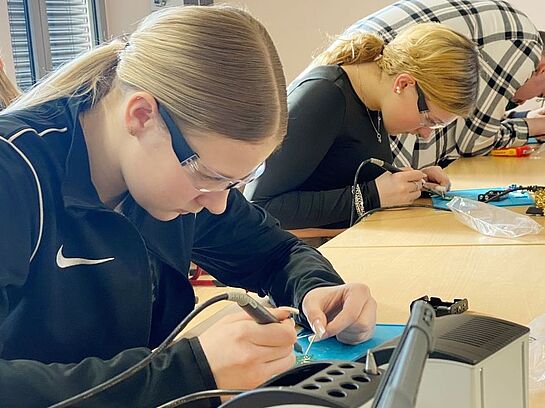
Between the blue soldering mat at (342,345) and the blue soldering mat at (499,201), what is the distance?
956 millimetres

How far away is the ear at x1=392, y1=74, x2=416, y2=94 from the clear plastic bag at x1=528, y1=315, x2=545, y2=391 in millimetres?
1004

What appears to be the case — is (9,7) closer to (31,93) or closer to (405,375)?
(31,93)

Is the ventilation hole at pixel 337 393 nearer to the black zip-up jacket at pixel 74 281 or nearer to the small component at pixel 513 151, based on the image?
the black zip-up jacket at pixel 74 281

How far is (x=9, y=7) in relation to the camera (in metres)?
3.30

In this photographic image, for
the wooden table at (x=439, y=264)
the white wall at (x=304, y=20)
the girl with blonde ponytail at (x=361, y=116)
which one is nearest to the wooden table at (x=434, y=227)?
the wooden table at (x=439, y=264)

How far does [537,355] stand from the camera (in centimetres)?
108

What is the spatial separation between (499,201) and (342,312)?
3.45 feet

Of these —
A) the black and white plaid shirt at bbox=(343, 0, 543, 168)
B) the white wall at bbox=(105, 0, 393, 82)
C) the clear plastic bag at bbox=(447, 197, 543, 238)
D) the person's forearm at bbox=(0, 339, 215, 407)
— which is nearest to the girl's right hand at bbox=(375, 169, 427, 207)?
the clear plastic bag at bbox=(447, 197, 543, 238)

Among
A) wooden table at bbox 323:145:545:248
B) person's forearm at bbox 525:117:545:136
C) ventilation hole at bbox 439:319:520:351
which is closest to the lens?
ventilation hole at bbox 439:319:520:351

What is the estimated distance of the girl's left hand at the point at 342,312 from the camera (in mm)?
1210

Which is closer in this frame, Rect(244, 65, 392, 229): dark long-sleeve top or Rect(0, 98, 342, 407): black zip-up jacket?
Rect(0, 98, 342, 407): black zip-up jacket

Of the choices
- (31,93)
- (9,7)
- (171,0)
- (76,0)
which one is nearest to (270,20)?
(171,0)

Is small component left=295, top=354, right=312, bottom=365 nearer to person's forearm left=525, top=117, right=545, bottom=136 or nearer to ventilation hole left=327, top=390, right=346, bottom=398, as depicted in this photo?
ventilation hole left=327, top=390, right=346, bottom=398

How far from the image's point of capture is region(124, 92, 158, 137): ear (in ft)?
3.54
